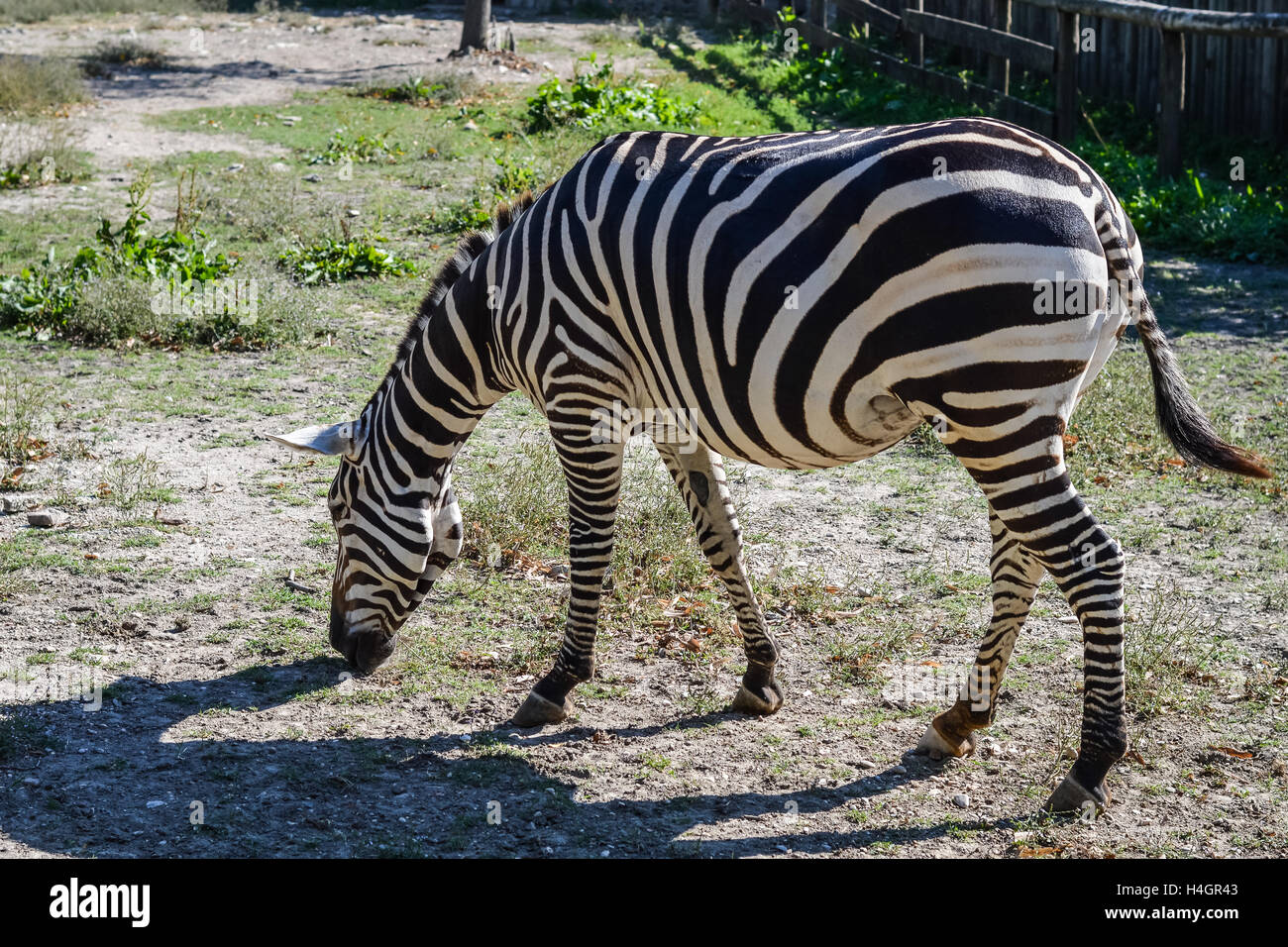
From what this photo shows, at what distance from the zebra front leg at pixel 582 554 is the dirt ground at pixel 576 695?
127mm

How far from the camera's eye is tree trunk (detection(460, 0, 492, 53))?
63.2 feet

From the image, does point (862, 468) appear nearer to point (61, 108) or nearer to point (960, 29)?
point (960, 29)

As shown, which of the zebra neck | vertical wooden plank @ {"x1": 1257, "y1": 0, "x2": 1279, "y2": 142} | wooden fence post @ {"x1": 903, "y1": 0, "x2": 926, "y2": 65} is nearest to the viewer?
the zebra neck

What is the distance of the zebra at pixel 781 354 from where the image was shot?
402 centimetres

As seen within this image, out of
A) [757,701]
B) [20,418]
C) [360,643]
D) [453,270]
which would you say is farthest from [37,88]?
[757,701]

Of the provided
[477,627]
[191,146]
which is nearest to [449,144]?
[191,146]

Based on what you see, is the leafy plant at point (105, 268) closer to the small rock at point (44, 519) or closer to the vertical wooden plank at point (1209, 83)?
the small rock at point (44, 519)

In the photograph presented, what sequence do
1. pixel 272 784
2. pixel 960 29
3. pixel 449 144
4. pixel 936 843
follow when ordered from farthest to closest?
pixel 960 29 → pixel 449 144 → pixel 272 784 → pixel 936 843

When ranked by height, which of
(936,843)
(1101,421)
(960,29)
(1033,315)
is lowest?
(936,843)

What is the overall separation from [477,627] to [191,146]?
11.0 metres

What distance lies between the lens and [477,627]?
6.00m

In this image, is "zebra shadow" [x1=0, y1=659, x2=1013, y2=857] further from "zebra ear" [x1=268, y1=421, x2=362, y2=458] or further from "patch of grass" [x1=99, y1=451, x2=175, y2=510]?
"patch of grass" [x1=99, y1=451, x2=175, y2=510]

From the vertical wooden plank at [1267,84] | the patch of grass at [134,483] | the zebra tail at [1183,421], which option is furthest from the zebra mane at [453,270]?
the vertical wooden plank at [1267,84]

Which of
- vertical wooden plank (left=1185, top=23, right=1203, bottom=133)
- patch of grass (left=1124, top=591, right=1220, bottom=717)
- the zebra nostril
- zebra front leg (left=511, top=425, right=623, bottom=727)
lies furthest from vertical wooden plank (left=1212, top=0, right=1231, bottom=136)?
the zebra nostril
